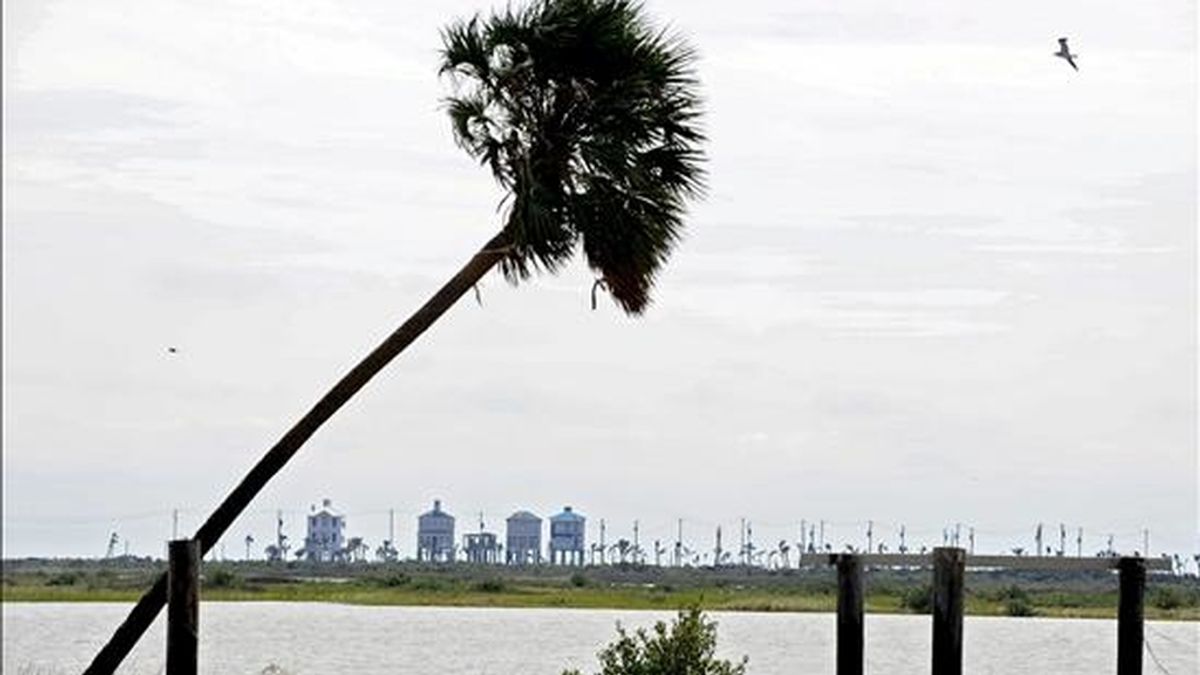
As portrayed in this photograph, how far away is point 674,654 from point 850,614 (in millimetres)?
2893

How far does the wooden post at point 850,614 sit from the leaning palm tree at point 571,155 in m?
3.42

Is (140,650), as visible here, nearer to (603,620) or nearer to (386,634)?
(386,634)

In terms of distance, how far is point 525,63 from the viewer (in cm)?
2761

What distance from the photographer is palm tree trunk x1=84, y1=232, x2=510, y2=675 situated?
26906mm

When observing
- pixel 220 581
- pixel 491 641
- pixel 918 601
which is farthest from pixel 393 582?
pixel 491 641

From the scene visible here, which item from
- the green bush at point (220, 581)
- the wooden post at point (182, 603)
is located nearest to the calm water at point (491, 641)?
the green bush at point (220, 581)

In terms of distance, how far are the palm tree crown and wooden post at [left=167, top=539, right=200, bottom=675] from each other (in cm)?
435

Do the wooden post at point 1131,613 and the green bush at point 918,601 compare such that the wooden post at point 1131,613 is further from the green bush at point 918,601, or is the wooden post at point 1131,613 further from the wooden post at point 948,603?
the green bush at point 918,601

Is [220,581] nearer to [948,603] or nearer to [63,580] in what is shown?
[63,580]

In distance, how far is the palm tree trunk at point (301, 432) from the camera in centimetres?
2691

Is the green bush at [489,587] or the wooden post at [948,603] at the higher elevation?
the wooden post at [948,603]

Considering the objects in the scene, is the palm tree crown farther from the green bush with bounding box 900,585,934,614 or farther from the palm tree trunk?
the green bush with bounding box 900,585,934,614

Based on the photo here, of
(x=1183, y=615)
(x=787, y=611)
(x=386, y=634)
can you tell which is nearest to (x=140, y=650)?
(x=386, y=634)

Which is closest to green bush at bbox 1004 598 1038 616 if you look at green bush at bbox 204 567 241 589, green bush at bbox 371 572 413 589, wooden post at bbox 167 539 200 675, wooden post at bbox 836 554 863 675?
green bush at bbox 371 572 413 589
